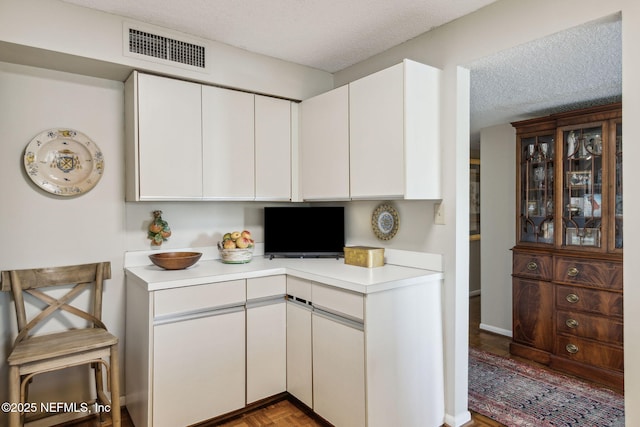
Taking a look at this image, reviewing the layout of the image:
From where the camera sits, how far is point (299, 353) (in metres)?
2.52

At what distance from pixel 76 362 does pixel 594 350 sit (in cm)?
354

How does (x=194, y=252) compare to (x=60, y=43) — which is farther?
(x=194, y=252)

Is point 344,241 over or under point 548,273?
over

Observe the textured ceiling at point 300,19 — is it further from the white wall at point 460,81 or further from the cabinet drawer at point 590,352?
the cabinet drawer at point 590,352

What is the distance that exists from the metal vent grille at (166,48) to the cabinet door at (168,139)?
134 mm

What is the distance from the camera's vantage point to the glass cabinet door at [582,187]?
121 inches

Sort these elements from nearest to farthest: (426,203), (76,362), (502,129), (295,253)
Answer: (76,362) < (426,203) < (295,253) < (502,129)

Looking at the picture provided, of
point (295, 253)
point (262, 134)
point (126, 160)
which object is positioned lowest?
point (295, 253)

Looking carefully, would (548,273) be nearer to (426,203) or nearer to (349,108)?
(426,203)

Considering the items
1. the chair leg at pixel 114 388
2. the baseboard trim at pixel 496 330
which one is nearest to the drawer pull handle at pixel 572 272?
the baseboard trim at pixel 496 330

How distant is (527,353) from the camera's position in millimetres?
3422

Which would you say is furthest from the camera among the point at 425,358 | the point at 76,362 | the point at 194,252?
the point at 194,252

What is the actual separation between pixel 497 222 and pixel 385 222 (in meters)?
1.89

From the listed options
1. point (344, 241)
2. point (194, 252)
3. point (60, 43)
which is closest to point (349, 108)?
point (344, 241)
